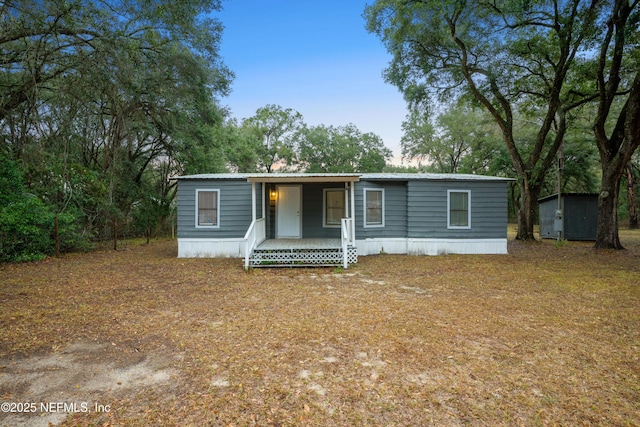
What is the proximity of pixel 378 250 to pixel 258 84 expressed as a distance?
1491cm

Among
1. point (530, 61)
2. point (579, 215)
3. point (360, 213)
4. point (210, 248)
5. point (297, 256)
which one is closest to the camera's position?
point (297, 256)

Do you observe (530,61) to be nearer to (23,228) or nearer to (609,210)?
(609,210)

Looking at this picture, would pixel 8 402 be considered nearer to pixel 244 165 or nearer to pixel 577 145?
pixel 244 165

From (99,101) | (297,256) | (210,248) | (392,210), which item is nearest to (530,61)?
(392,210)

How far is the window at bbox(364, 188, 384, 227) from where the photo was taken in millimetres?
10656

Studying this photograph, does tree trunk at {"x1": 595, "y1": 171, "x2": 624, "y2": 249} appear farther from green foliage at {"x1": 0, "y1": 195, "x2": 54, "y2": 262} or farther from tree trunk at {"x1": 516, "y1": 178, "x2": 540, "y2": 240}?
green foliage at {"x1": 0, "y1": 195, "x2": 54, "y2": 262}

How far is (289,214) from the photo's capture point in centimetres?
1112

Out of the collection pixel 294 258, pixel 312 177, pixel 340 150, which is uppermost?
pixel 340 150

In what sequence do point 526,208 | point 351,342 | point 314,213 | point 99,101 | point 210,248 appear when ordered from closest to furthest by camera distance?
point 351,342 → point 210,248 → point 314,213 → point 99,101 → point 526,208

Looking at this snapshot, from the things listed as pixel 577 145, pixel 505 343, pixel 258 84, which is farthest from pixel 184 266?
pixel 577 145

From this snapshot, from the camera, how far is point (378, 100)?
20.1 metres

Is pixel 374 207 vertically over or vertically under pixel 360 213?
over

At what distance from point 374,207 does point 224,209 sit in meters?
5.06

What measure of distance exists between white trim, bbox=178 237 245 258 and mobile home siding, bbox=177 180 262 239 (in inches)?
5.3
